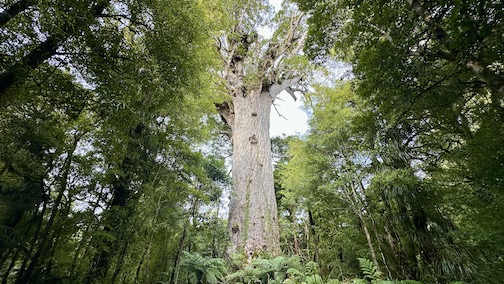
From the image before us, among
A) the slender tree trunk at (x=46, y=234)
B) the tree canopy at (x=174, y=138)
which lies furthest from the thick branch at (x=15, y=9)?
the slender tree trunk at (x=46, y=234)

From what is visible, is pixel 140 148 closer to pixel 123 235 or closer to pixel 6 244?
pixel 123 235

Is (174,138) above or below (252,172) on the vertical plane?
below

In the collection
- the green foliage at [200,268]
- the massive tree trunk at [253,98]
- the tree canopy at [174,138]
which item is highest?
the massive tree trunk at [253,98]

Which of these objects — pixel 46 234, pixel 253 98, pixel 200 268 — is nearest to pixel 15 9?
pixel 46 234

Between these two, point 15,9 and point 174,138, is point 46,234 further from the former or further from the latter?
point 174,138

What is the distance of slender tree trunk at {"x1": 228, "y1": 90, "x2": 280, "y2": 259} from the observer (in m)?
4.38

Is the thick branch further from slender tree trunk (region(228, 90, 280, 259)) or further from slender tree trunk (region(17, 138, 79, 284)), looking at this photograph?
slender tree trunk (region(228, 90, 280, 259))

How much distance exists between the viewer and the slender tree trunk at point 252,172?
438 centimetres

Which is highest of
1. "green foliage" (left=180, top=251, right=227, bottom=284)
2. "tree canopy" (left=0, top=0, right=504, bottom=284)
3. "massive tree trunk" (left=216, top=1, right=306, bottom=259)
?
"massive tree trunk" (left=216, top=1, right=306, bottom=259)

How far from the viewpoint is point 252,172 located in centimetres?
534

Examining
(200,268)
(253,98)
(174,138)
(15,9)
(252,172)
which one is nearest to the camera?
(15,9)

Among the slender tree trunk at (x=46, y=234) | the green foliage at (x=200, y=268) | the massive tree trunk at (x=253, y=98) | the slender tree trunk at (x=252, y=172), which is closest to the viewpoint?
the slender tree trunk at (x=46, y=234)

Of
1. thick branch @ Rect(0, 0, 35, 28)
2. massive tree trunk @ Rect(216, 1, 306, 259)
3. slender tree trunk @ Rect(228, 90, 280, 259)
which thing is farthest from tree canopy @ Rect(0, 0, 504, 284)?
massive tree trunk @ Rect(216, 1, 306, 259)

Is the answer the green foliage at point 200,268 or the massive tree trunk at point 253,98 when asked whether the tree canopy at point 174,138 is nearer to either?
the green foliage at point 200,268
